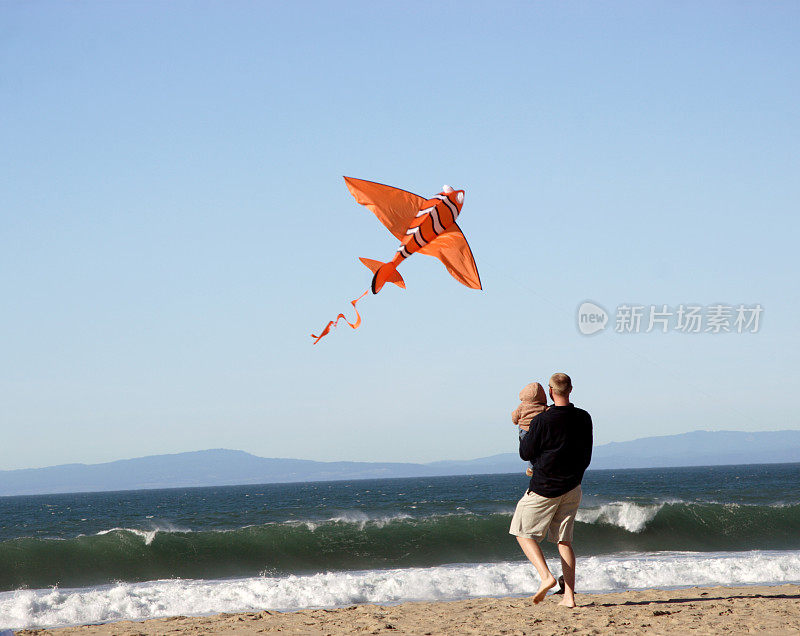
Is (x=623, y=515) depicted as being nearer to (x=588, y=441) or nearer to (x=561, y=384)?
(x=588, y=441)

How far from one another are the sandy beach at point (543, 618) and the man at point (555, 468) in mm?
518

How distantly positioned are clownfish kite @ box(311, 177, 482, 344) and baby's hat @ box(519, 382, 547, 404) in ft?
8.04

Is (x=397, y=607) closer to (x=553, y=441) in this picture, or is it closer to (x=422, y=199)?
(x=553, y=441)

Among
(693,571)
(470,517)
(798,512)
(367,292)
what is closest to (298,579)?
(367,292)

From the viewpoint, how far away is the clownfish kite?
8.00 m

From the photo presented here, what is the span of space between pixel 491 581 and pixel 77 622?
4.57 m

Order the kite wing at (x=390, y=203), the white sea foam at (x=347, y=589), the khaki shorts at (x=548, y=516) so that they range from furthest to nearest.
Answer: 1. the white sea foam at (x=347, y=589)
2. the kite wing at (x=390, y=203)
3. the khaki shorts at (x=548, y=516)

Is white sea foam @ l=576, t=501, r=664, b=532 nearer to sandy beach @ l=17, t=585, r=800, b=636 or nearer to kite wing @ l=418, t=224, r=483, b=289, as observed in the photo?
sandy beach @ l=17, t=585, r=800, b=636

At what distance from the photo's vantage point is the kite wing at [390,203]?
8273 millimetres

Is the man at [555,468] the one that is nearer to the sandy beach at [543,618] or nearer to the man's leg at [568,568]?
the man's leg at [568,568]

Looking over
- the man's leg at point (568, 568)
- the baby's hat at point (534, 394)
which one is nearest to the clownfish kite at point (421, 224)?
the baby's hat at point (534, 394)

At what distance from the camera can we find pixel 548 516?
222 inches

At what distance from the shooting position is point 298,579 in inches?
375

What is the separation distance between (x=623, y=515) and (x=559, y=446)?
1175 centimetres
